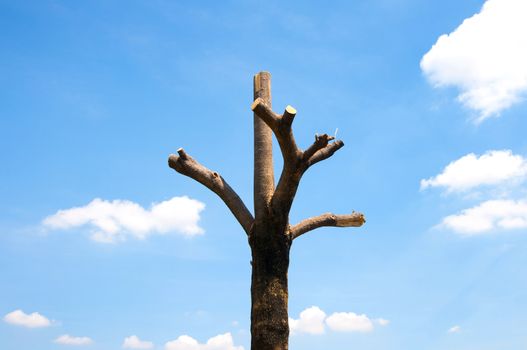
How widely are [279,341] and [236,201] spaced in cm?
180

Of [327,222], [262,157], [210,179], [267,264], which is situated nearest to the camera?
[267,264]

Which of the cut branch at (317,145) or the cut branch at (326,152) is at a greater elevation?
the cut branch at (326,152)

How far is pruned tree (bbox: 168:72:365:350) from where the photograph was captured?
21.1 ft

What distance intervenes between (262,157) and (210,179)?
2.35ft

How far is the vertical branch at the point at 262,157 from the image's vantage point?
713 cm

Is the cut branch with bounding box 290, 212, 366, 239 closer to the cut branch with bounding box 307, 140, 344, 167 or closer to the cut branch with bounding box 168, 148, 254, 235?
the cut branch with bounding box 168, 148, 254, 235

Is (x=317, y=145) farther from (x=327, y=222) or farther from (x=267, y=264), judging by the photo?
(x=327, y=222)

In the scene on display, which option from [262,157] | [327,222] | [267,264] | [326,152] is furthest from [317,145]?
[327,222]

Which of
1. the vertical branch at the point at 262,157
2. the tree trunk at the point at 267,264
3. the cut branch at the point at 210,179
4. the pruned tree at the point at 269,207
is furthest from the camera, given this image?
the cut branch at the point at 210,179

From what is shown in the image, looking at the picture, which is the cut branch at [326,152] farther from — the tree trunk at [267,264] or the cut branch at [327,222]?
the cut branch at [327,222]

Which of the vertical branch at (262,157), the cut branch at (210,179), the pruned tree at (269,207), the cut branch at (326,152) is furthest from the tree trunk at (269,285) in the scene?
the cut branch at (326,152)

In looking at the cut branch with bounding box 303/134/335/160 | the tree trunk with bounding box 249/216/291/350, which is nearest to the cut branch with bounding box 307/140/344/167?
the cut branch with bounding box 303/134/335/160

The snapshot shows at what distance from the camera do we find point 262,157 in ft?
24.4

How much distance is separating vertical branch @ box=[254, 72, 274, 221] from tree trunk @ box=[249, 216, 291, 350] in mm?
263
